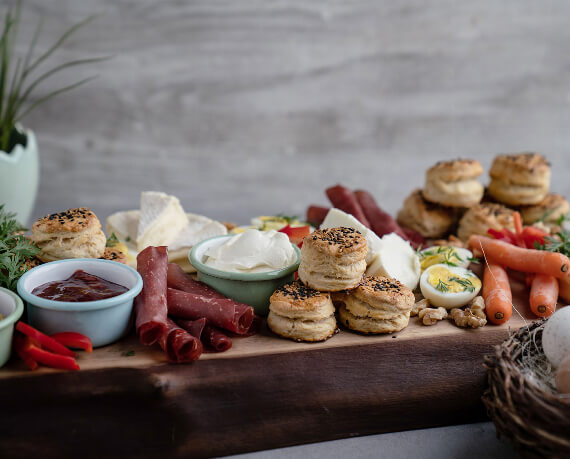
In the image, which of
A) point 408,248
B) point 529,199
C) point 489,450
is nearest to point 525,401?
point 489,450

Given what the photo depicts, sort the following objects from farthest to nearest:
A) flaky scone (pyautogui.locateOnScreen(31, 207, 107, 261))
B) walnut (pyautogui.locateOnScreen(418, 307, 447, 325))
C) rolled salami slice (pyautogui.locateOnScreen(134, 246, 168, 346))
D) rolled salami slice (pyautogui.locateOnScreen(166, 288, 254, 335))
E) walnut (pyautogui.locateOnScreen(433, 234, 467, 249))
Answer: walnut (pyautogui.locateOnScreen(433, 234, 467, 249)) < walnut (pyautogui.locateOnScreen(418, 307, 447, 325)) < flaky scone (pyautogui.locateOnScreen(31, 207, 107, 261)) < rolled salami slice (pyautogui.locateOnScreen(166, 288, 254, 335)) < rolled salami slice (pyautogui.locateOnScreen(134, 246, 168, 346))

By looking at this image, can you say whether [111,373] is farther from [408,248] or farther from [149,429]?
[408,248]

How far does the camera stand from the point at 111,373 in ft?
7.84

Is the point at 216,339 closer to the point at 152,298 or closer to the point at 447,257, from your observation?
the point at 152,298

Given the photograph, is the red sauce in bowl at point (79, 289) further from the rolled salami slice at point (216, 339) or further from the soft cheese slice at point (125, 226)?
the soft cheese slice at point (125, 226)

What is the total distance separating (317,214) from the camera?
4.04 meters

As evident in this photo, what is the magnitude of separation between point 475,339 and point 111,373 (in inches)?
63.6

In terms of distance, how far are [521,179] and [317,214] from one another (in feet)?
4.46

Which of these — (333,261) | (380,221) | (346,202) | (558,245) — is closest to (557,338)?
(333,261)

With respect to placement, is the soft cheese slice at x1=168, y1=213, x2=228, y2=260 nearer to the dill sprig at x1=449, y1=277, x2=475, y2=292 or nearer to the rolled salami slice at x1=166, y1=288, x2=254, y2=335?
the rolled salami slice at x1=166, y1=288, x2=254, y2=335

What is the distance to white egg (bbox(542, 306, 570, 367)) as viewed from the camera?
Result: 238 centimetres

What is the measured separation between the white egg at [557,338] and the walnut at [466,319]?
15.0 inches

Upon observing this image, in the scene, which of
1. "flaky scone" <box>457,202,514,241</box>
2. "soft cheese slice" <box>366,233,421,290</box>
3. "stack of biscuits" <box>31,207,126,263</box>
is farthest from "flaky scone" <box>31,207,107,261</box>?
"flaky scone" <box>457,202,514,241</box>

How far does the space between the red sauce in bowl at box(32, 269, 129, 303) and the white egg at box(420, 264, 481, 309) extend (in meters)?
1.45
